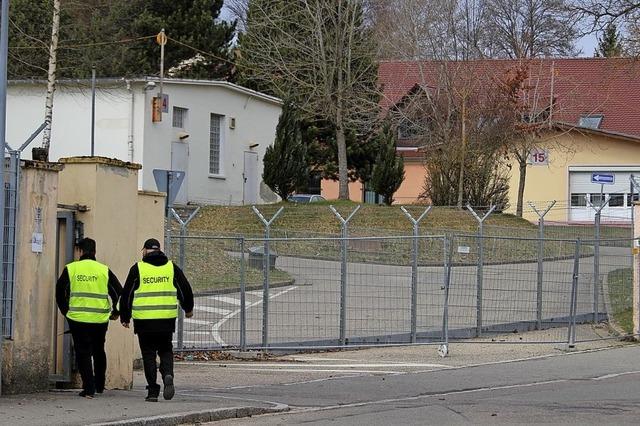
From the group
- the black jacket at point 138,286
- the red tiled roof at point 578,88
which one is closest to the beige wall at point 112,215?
the black jacket at point 138,286

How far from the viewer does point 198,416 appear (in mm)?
11039

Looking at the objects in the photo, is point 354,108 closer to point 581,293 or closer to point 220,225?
point 220,225

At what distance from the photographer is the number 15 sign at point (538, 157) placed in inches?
2135

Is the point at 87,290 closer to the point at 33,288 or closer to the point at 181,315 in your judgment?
the point at 33,288

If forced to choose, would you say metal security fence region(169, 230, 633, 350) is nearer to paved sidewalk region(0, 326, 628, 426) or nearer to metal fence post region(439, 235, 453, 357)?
metal fence post region(439, 235, 453, 357)

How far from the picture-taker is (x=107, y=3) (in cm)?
Answer: 5788

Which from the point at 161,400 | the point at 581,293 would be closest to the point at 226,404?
the point at 161,400

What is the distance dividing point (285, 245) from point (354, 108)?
Result: 30.2 meters

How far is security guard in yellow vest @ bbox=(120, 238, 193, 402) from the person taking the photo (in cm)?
1202

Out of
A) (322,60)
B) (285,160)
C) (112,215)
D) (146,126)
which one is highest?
(322,60)

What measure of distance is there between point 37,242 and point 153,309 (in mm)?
1378

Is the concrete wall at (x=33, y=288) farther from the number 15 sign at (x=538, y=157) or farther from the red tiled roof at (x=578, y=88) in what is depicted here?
the number 15 sign at (x=538, y=157)

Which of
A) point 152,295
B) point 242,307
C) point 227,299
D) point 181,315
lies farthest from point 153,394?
point 227,299

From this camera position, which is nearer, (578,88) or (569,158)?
(569,158)
